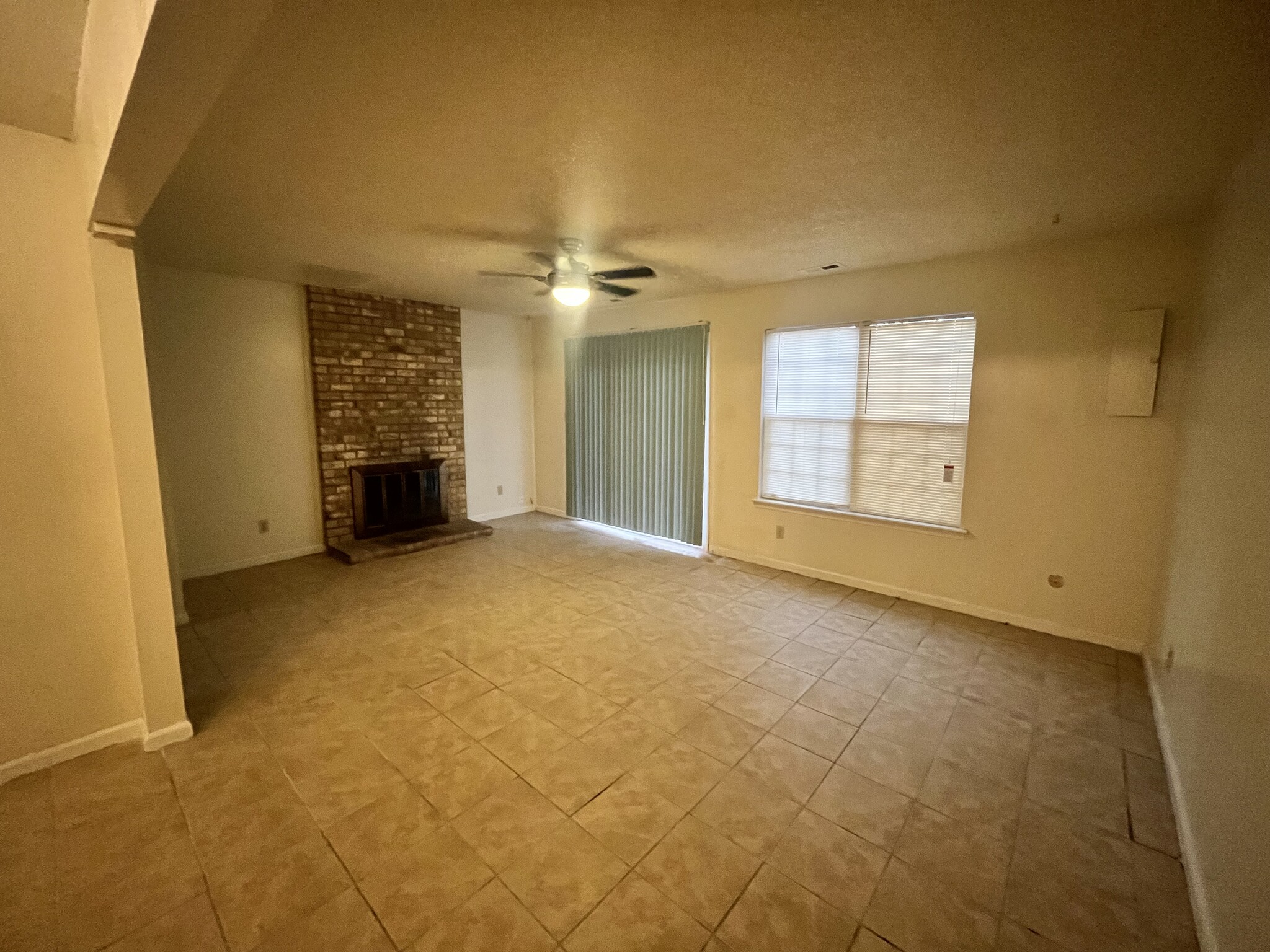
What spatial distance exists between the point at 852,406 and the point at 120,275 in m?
4.24

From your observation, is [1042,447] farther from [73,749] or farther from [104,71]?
[73,749]

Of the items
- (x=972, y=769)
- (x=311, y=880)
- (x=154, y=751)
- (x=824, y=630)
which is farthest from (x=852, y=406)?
(x=154, y=751)

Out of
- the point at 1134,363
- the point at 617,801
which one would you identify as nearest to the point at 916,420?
the point at 1134,363

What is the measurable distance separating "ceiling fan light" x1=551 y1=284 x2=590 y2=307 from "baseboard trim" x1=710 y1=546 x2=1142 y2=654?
2.73 metres

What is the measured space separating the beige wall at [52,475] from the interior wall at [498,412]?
389cm

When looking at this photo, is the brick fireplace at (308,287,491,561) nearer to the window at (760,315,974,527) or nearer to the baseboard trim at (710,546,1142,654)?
the baseboard trim at (710,546,1142,654)

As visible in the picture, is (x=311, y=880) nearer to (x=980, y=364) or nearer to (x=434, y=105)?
(x=434, y=105)

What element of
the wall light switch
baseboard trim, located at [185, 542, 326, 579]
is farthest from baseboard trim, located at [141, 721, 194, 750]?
the wall light switch

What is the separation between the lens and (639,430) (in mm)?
5422

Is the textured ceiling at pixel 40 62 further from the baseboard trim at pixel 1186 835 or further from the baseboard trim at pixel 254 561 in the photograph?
the baseboard trim at pixel 1186 835

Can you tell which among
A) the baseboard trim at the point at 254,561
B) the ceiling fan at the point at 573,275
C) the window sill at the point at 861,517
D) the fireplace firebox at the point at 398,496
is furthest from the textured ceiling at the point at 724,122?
the baseboard trim at the point at 254,561

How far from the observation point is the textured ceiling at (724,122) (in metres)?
1.33

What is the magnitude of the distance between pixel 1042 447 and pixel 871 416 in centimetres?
106

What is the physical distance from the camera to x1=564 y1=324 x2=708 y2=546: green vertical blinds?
4961 mm
